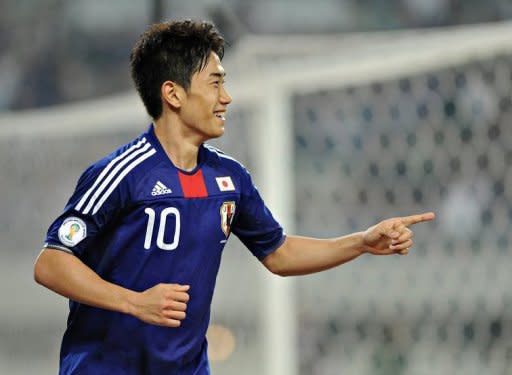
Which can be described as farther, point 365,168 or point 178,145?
point 365,168

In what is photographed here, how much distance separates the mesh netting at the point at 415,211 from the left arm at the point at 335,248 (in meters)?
1.13

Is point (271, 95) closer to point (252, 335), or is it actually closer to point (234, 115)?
point (234, 115)

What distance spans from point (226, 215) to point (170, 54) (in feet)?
1.46

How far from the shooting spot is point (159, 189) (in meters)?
3.10

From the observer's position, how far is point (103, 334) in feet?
10.4

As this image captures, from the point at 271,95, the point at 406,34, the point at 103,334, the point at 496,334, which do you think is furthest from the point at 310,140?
the point at 103,334

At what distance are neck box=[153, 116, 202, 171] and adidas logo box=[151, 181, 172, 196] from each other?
112mm

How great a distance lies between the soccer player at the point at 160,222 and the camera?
3.01 m

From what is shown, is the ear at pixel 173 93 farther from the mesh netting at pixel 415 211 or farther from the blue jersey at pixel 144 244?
the mesh netting at pixel 415 211

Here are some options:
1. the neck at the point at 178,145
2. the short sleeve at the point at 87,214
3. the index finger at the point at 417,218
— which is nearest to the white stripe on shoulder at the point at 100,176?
the short sleeve at the point at 87,214

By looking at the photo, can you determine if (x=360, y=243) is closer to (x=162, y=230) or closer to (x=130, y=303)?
(x=162, y=230)

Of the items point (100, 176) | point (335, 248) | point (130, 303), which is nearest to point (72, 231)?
point (100, 176)

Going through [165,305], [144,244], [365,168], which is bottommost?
[165,305]

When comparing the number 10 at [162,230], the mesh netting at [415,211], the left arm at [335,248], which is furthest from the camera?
the mesh netting at [415,211]
